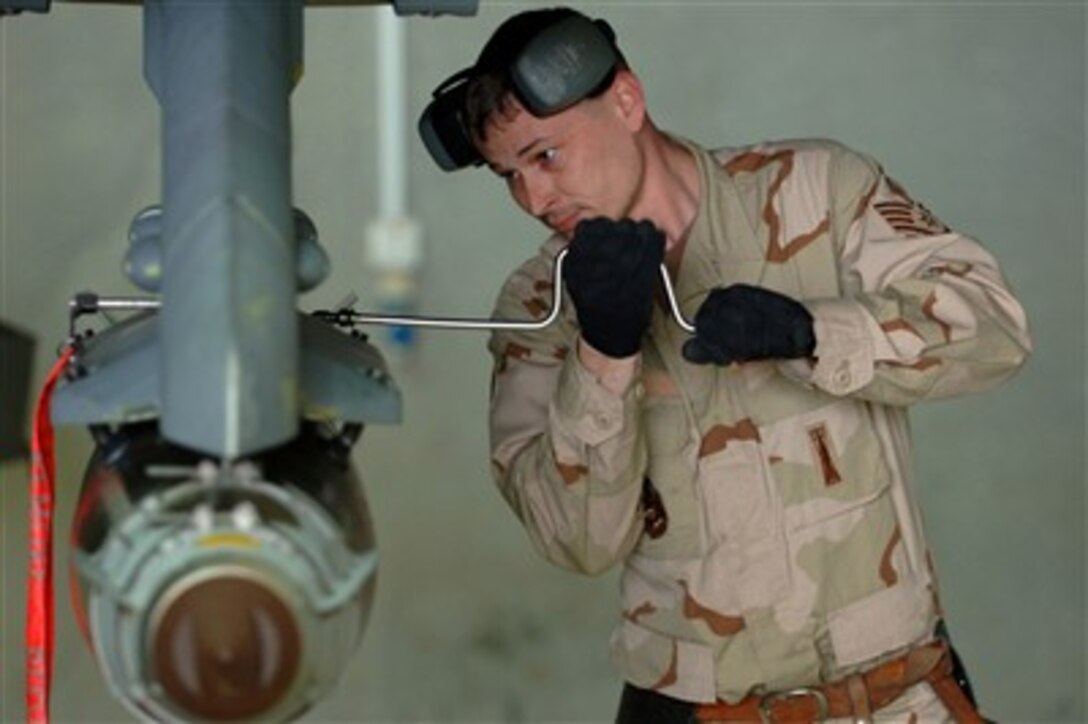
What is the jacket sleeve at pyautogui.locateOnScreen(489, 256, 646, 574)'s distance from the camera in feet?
6.36

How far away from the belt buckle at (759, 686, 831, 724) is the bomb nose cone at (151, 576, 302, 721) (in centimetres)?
84

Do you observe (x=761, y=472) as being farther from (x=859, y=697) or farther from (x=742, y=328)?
(x=742, y=328)

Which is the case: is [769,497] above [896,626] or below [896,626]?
above

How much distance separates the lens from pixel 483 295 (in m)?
3.62

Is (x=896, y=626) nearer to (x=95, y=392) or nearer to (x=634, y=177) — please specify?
(x=634, y=177)

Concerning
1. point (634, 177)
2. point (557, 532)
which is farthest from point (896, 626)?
point (634, 177)

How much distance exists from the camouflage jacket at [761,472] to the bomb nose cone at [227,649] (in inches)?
28.4

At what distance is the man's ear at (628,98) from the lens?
206cm

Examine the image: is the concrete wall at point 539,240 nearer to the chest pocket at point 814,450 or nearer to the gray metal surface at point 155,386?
the chest pocket at point 814,450

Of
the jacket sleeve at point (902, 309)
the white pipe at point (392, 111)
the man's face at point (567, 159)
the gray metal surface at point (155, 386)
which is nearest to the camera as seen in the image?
the gray metal surface at point (155, 386)

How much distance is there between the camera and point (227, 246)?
4.29 feet

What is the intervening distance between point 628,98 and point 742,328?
15.7 inches

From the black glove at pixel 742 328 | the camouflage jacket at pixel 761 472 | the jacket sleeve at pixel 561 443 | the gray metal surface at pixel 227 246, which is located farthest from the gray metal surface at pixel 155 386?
the camouflage jacket at pixel 761 472

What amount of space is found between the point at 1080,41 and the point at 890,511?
6.03ft
